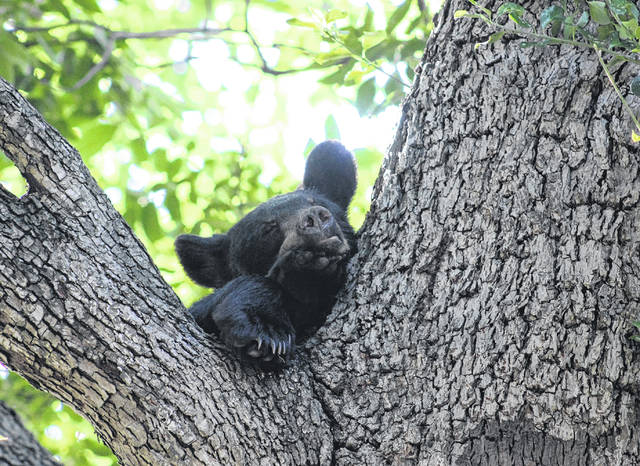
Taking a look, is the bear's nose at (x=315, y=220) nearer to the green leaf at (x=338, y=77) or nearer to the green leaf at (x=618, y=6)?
the green leaf at (x=338, y=77)

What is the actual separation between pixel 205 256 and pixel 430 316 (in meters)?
1.93

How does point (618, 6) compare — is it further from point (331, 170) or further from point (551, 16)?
point (331, 170)

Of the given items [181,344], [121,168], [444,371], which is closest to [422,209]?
[444,371]

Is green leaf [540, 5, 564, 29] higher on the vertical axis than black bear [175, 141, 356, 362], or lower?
higher

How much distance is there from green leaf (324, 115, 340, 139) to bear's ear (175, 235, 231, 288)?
3.47ft

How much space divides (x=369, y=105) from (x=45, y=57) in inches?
135

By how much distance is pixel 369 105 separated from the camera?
4.27 meters

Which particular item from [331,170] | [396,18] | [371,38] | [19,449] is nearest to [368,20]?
[371,38]

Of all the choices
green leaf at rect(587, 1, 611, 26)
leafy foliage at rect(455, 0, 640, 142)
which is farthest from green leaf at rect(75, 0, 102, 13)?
green leaf at rect(587, 1, 611, 26)

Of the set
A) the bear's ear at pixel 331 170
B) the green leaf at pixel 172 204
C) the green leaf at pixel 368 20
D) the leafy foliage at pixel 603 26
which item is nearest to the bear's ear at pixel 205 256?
the bear's ear at pixel 331 170

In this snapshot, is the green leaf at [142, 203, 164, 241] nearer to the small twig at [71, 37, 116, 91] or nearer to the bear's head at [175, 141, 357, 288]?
the bear's head at [175, 141, 357, 288]

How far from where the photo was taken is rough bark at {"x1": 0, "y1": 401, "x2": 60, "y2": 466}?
12.9 ft

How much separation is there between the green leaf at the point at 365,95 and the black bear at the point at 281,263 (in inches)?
10.7

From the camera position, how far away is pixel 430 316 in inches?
102
